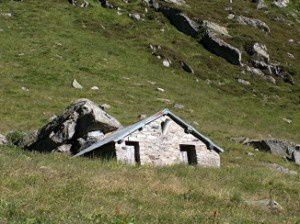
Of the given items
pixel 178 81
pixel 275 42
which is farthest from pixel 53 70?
pixel 275 42

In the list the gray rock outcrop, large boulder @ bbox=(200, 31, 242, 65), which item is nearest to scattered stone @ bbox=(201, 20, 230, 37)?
large boulder @ bbox=(200, 31, 242, 65)

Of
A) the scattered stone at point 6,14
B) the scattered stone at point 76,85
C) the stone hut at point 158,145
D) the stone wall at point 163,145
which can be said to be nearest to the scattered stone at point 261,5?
the scattered stone at point 6,14

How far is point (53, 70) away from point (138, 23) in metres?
24.8

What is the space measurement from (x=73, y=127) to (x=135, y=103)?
605 inches

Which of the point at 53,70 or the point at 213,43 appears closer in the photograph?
the point at 53,70

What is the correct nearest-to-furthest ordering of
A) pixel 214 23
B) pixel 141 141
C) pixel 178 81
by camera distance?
pixel 141 141 → pixel 178 81 → pixel 214 23

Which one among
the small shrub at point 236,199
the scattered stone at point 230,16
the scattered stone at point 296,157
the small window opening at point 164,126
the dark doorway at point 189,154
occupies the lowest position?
the scattered stone at point 230,16

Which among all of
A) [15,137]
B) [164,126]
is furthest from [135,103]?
[164,126]

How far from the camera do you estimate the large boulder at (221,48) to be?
6894cm

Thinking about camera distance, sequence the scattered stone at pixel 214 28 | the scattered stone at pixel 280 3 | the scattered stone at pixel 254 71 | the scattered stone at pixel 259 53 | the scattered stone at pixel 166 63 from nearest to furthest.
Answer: the scattered stone at pixel 166 63 < the scattered stone at pixel 254 71 < the scattered stone at pixel 259 53 < the scattered stone at pixel 214 28 < the scattered stone at pixel 280 3

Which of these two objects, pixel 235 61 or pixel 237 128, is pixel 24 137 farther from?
pixel 235 61

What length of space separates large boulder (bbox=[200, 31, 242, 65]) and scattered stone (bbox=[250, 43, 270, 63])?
2.76 metres

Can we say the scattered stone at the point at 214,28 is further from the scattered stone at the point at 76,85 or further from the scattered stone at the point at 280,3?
the scattered stone at the point at 76,85

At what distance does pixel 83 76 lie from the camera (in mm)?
51344
